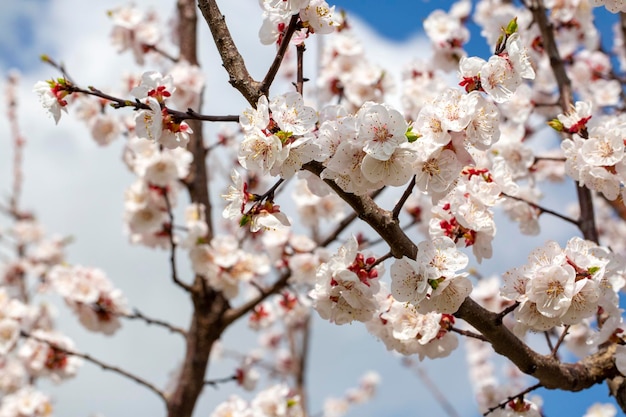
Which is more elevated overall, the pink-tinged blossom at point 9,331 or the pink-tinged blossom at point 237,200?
the pink-tinged blossom at point 9,331

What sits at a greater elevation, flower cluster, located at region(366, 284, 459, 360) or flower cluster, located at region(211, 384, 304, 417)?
flower cluster, located at region(211, 384, 304, 417)

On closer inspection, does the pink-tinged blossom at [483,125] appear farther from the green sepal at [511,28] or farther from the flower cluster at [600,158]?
the flower cluster at [600,158]

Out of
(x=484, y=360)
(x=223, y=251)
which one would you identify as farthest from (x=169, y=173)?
(x=484, y=360)

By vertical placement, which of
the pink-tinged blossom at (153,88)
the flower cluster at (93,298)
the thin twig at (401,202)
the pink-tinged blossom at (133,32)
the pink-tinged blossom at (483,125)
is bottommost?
the thin twig at (401,202)

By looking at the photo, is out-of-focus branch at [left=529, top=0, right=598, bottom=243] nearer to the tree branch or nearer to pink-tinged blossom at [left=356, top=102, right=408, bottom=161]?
pink-tinged blossom at [left=356, top=102, right=408, bottom=161]

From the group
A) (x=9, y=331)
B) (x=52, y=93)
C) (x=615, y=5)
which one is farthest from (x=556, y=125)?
(x=9, y=331)

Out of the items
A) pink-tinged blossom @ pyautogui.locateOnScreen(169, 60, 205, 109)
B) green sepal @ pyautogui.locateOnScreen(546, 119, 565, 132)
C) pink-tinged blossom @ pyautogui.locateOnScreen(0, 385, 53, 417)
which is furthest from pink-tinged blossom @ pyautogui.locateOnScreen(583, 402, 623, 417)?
pink-tinged blossom @ pyautogui.locateOnScreen(0, 385, 53, 417)

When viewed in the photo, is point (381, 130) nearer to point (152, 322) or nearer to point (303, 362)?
point (152, 322)

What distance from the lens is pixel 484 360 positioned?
8297mm

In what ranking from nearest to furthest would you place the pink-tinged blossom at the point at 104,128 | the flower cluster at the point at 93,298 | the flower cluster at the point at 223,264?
1. the flower cluster at the point at 223,264
2. the flower cluster at the point at 93,298
3. the pink-tinged blossom at the point at 104,128

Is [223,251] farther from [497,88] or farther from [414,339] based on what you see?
[497,88]

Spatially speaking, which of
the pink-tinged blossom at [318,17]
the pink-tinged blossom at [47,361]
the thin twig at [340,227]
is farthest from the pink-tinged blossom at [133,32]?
the pink-tinged blossom at [318,17]

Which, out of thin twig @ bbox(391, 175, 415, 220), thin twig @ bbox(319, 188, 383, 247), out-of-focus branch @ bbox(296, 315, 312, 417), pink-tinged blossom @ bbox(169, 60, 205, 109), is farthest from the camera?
out-of-focus branch @ bbox(296, 315, 312, 417)

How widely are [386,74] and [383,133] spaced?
267cm
